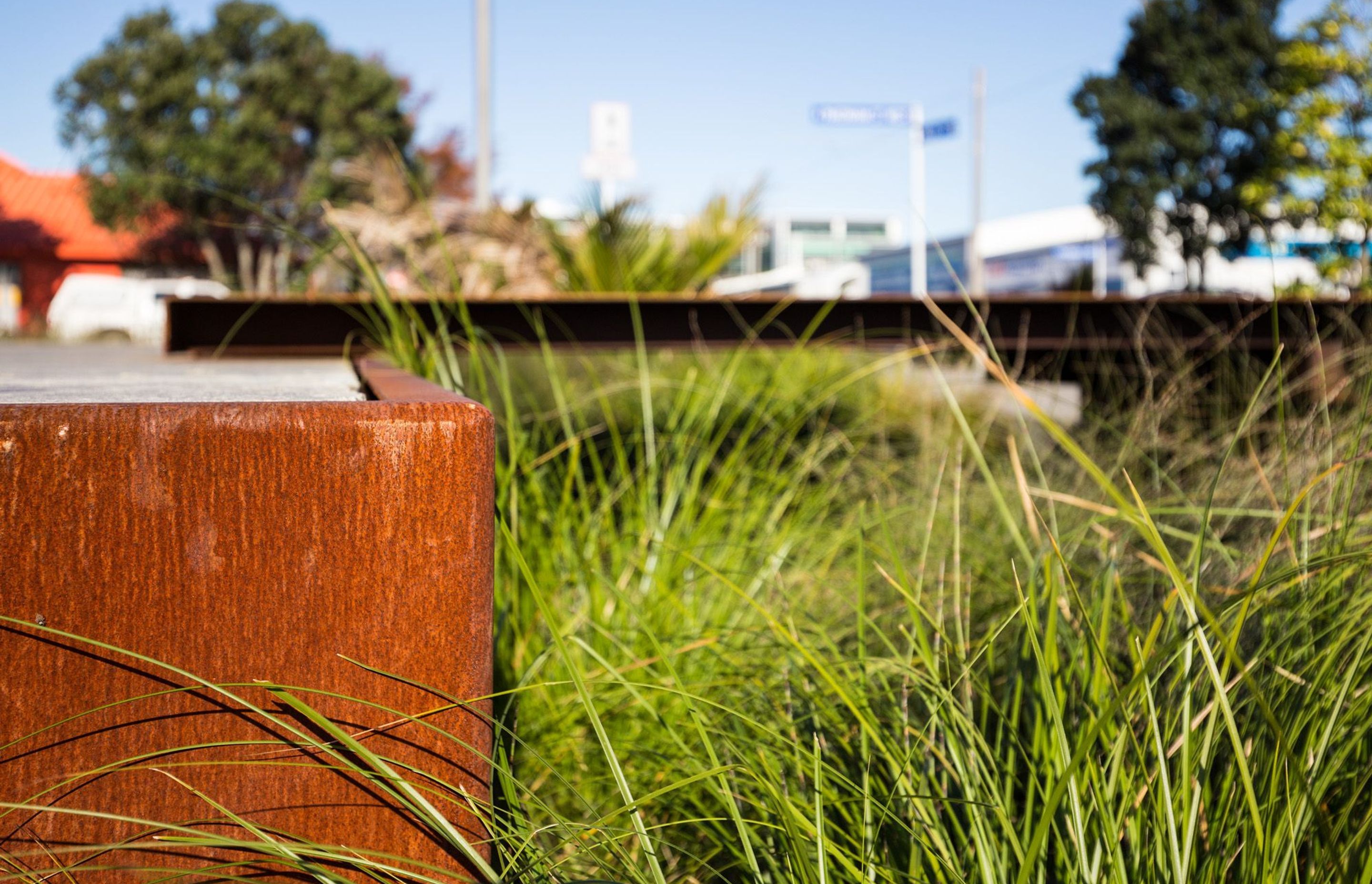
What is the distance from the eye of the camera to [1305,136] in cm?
1596

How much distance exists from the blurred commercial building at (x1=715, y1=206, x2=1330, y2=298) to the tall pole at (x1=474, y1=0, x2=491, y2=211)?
571cm

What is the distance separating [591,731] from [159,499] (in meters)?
0.96

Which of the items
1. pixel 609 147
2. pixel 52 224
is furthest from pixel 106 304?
pixel 609 147

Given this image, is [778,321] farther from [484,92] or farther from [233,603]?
[484,92]

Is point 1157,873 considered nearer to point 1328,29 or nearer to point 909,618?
point 909,618

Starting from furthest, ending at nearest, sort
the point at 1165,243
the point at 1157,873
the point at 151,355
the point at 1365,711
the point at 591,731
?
the point at 1165,243 → the point at 151,355 → the point at 591,731 → the point at 1365,711 → the point at 1157,873

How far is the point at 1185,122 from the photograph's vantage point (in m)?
27.2

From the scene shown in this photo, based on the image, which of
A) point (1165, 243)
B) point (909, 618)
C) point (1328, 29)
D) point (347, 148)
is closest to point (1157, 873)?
point (909, 618)

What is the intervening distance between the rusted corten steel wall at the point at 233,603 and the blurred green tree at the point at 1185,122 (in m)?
27.5

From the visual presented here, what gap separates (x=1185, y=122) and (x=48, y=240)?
30878 mm

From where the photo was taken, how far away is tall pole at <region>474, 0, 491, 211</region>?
433 inches

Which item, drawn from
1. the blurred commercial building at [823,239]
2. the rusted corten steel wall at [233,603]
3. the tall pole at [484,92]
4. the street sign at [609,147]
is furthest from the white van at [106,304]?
the blurred commercial building at [823,239]

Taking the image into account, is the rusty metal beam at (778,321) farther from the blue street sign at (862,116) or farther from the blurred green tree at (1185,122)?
the blurred green tree at (1185,122)

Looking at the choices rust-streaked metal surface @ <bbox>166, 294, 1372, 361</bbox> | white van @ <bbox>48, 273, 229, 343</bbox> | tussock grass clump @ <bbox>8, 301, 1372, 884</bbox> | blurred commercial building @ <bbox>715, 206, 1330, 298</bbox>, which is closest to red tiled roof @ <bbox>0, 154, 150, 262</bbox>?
white van @ <bbox>48, 273, 229, 343</bbox>
